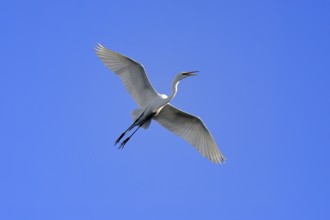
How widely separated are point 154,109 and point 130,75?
1.32m

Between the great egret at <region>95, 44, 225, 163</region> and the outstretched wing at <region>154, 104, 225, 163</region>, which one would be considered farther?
the outstretched wing at <region>154, 104, 225, 163</region>

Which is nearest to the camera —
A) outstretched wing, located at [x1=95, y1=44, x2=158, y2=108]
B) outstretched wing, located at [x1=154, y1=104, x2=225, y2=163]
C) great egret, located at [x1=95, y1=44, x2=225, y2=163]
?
great egret, located at [x1=95, y1=44, x2=225, y2=163]

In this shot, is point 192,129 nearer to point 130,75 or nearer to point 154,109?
point 154,109

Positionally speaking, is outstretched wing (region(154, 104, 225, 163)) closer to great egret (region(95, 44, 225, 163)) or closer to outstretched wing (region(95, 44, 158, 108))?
great egret (region(95, 44, 225, 163))

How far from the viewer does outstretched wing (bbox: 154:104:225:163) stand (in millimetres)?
21672

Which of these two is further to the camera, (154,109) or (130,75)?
(130,75)

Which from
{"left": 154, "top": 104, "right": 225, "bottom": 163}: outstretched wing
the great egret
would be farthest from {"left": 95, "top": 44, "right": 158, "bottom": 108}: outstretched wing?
{"left": 154, "top": 104, "right": 225, "bottom": 163}: outstretched wing

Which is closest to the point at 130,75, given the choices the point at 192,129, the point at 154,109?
the point at 154,109

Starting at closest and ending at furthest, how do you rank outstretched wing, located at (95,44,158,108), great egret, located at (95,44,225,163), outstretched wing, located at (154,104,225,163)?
great egret, located at (95,44,225,163) → outstretched wing, located at (95,44,158,108) → outstretched wing, located at (154,104,225,163)

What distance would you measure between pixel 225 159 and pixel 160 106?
279 centimetres

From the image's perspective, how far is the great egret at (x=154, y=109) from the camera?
68.6 ft

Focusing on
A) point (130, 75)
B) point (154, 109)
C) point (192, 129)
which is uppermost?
point (192, 129)

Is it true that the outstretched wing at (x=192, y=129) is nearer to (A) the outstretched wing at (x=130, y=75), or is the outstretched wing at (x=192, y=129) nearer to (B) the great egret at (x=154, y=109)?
(B) the great egret at (x=154, y=109)

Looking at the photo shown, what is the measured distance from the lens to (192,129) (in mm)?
21922
